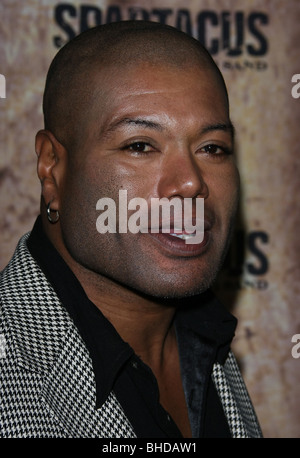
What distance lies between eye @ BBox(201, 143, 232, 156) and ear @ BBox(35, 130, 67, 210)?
30 centimetres

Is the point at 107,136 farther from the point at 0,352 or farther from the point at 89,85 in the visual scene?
the point at 0,352

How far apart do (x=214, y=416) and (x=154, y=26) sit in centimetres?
89

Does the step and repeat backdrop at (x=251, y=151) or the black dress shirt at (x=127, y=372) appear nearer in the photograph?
the black dress shirt at (x=127, y=372)

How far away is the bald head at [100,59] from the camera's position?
4.06 feet

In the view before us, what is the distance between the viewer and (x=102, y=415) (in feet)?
3.67

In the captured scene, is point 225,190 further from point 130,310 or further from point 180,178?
point 130,310

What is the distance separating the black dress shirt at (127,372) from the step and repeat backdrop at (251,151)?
0.77 m

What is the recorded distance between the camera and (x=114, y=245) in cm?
123

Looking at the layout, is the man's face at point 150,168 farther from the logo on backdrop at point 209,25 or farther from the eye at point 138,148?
the logo on backdrop at point 209,25

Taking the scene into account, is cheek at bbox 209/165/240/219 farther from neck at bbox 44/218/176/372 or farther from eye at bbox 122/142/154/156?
neck at bbox 44/218/176/372

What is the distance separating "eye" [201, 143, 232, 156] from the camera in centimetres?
126

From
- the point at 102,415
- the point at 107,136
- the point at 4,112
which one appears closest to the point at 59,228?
the point at 107,136

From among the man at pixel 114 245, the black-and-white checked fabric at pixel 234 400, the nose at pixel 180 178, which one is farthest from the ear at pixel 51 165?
the black-and-white checked fabric at pixel 234 400

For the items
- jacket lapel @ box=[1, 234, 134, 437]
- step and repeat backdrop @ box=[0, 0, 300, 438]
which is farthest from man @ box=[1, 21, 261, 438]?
step and repeat backdrop @ box=[0, 0, 300, 438]
